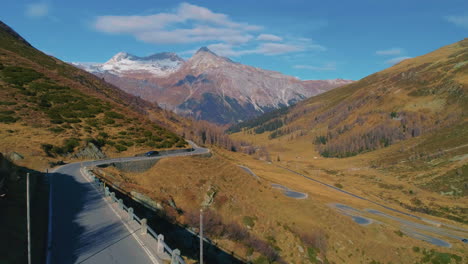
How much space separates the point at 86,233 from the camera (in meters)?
17.0

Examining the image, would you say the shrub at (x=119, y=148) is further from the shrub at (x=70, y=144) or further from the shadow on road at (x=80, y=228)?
the shadow on road at (x=80, y=228)

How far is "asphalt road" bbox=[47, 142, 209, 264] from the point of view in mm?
14367

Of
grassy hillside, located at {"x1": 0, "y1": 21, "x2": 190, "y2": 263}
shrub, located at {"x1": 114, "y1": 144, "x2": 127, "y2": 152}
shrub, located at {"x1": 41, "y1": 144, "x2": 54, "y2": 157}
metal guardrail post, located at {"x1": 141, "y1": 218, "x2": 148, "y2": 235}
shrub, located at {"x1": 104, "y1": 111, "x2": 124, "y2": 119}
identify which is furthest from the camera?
shrub, located at {"x1": 104, "y1": 111, "x2": 124, "y2": 119}

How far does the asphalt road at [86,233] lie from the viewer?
566 inches

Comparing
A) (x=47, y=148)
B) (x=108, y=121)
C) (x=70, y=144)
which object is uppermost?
(x=108, y=121)

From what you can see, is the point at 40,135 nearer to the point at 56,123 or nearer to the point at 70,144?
the point at 70,144

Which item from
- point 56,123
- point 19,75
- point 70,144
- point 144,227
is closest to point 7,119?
point 56,123

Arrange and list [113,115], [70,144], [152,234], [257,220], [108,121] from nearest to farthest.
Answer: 1. [152,234]
2. [257,220]
3. [70,144]
4. [108,121]
5. [113,115]

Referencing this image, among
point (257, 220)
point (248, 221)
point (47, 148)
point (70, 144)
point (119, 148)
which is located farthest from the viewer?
point (119, 148)

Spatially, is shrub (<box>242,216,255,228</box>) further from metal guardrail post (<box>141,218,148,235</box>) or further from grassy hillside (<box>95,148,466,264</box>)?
metal guardrail post (<box>141,218,148,235</box>)

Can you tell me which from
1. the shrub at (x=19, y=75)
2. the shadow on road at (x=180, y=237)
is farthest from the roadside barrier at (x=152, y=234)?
the shrub at (x=19, y=75)

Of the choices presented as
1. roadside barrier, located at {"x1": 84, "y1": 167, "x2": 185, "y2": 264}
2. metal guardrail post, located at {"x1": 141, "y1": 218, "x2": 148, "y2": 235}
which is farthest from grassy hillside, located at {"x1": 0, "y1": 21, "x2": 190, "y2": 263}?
metal guardrail post, located at {"x1": 141, "y1": 218, "x2": 148, "y2": 235}

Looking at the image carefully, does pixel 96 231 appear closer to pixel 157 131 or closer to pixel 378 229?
pixel 157 131

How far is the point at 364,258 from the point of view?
43.5m
